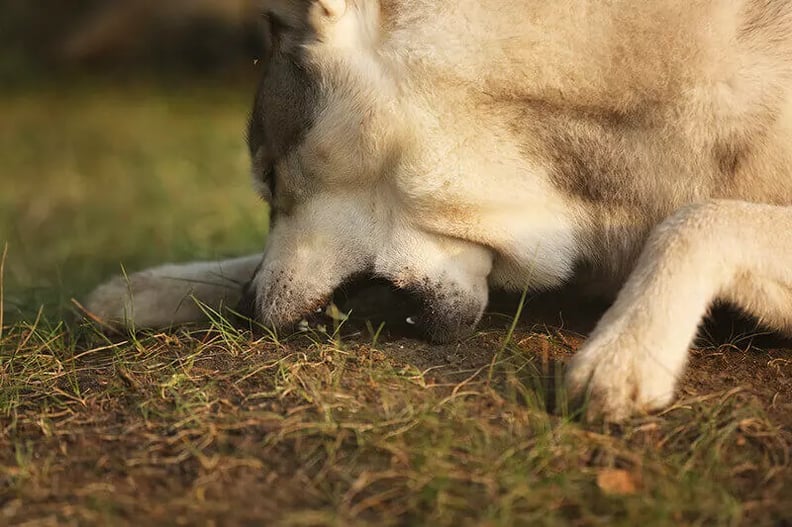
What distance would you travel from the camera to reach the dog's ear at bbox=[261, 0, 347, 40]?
7.89 feet

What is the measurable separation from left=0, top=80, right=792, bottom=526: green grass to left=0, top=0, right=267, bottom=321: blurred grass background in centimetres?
101

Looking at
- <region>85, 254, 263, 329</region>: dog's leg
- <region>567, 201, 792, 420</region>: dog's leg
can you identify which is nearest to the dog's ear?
<region>85, 254, 263, 329</region>: dog's leg

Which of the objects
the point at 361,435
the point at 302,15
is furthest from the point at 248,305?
the point at 361,435

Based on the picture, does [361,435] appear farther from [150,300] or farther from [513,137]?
[150,300]

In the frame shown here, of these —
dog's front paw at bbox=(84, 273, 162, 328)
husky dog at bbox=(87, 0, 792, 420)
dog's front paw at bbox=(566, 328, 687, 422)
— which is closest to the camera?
dog's front paw at bbox=(566, 328, 687, 422)

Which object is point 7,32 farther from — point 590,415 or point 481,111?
point 590,415

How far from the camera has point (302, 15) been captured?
2.46 m

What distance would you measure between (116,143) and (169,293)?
170 inches

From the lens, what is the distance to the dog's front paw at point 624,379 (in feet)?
6.34

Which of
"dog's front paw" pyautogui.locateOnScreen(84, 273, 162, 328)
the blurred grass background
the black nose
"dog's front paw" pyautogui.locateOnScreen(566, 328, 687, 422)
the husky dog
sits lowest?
the blurred grass background

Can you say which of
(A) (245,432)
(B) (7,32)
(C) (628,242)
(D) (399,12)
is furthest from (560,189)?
(B) (7,32)

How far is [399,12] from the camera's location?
7.92 feet

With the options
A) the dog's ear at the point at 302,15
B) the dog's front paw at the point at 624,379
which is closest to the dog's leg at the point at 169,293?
the dog's ear at the point at 302,15

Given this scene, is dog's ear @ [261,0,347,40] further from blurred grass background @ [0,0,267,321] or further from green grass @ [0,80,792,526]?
blurred grass background @ [0,0,267,321]
